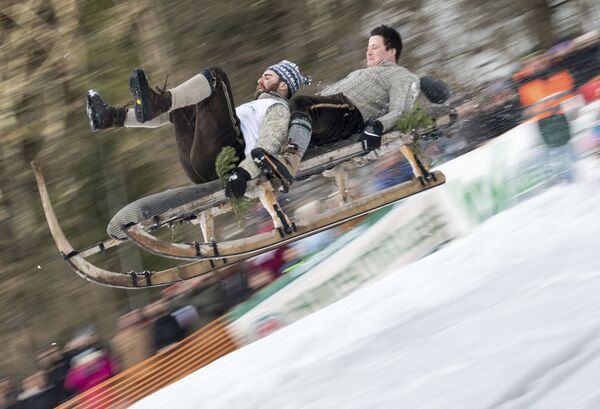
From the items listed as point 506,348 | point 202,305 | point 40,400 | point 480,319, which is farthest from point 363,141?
point 40,400

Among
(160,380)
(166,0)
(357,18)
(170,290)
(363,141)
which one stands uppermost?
(166,0)

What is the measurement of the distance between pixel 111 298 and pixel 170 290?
8.24 feet

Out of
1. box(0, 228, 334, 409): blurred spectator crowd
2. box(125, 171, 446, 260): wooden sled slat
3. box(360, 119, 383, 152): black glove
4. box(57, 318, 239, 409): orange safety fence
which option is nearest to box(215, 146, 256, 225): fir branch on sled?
box(125, 171, 446, 260): wooden sled slat

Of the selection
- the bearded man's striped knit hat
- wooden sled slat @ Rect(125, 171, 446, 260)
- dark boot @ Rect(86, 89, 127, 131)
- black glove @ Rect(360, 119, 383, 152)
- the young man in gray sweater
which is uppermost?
dark boot @ Rect(86, 89, 127, 131)

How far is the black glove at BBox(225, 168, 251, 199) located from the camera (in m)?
4.13

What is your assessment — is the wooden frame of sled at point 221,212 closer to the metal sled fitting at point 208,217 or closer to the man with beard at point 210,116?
the metal sled fitting at point 208,217

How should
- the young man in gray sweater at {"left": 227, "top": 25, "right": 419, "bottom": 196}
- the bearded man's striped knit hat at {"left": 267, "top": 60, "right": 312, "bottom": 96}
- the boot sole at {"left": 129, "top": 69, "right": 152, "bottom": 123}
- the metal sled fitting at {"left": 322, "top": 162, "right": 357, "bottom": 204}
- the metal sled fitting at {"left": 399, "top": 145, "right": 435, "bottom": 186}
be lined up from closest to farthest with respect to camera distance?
the boot sole at {"left": 129, "top": 69, "right": 152, "bottom": 123}
the young man in gray sweater at {"left": 227, "top": 25, "right": 419, "bottom": 196}
the bearded man's striped knit hat at {"left": 267, "top": 60, "right": 312, "bottom": 96}
the metal sled fitting at {"left": 399, "top": 145, "right": 435, "bottom": 186}
the metal sled fitting at {"left": 322, "top": 162, "right": 357, "bottom": 204}

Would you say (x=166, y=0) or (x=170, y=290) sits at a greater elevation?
(x=166, y=0)

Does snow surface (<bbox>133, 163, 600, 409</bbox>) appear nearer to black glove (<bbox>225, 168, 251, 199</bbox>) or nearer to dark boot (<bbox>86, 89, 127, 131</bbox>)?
black glove (<bbox>225, 168, 251, 199</bbox>)

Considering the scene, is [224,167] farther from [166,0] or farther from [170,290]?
[166,0]

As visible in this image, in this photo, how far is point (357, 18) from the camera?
7.85 metres

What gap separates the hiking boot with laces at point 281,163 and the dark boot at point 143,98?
1.79 feet

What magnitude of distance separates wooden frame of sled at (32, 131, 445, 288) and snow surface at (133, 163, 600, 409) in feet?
1.69

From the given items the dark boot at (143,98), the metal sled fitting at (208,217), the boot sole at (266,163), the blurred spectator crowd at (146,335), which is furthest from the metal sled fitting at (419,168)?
the dark boot at (143,98)
